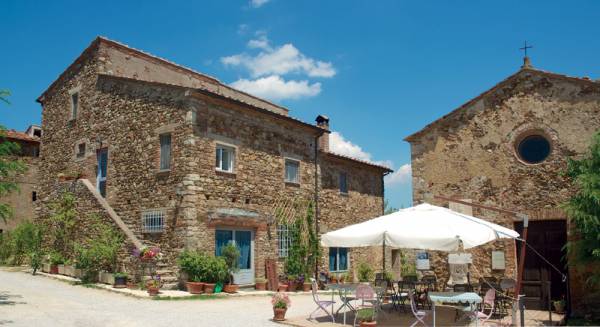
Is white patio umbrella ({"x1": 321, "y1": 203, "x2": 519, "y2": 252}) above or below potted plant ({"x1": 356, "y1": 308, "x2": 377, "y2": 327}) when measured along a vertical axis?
above

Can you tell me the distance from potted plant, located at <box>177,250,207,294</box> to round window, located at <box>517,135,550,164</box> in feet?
30.2

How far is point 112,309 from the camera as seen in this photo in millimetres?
11422

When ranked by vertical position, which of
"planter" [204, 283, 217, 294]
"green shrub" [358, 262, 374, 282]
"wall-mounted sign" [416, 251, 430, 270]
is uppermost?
"wall-mounted sign" [416, 251, 430, 270]

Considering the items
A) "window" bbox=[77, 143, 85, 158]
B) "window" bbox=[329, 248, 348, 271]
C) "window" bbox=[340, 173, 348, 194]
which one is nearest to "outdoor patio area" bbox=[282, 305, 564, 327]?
"window" bbox=[329, 248, 348, 271]

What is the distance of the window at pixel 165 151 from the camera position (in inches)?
645

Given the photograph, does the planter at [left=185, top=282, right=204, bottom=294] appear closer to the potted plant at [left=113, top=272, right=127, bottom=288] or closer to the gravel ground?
the gravel ground

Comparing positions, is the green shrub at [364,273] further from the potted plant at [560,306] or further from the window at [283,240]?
the potted plant at [560,306]

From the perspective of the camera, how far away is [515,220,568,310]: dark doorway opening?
1180 cm

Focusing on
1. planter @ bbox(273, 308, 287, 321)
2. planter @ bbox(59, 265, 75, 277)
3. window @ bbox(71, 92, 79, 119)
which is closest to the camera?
planter @ bbox(273, 308, 287, 321)

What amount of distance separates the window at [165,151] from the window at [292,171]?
15.4 ft

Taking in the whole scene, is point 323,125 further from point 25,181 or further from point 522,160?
point 25,181

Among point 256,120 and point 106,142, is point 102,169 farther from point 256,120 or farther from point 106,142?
point 256,120

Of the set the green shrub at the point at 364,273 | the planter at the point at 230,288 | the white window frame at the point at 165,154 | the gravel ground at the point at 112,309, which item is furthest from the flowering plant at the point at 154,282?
the green shrub at the point at 364,273

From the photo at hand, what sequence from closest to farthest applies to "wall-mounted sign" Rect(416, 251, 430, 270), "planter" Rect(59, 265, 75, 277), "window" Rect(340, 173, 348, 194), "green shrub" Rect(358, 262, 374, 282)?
"wall-mounted sign" Rect(416, 251, 430, 270) < "planter" Rect(59, 265, 75, 277) < "green shrub" Rect(358, 262, 374, 282) < "window" Rect(340, 173, 348, 194)
